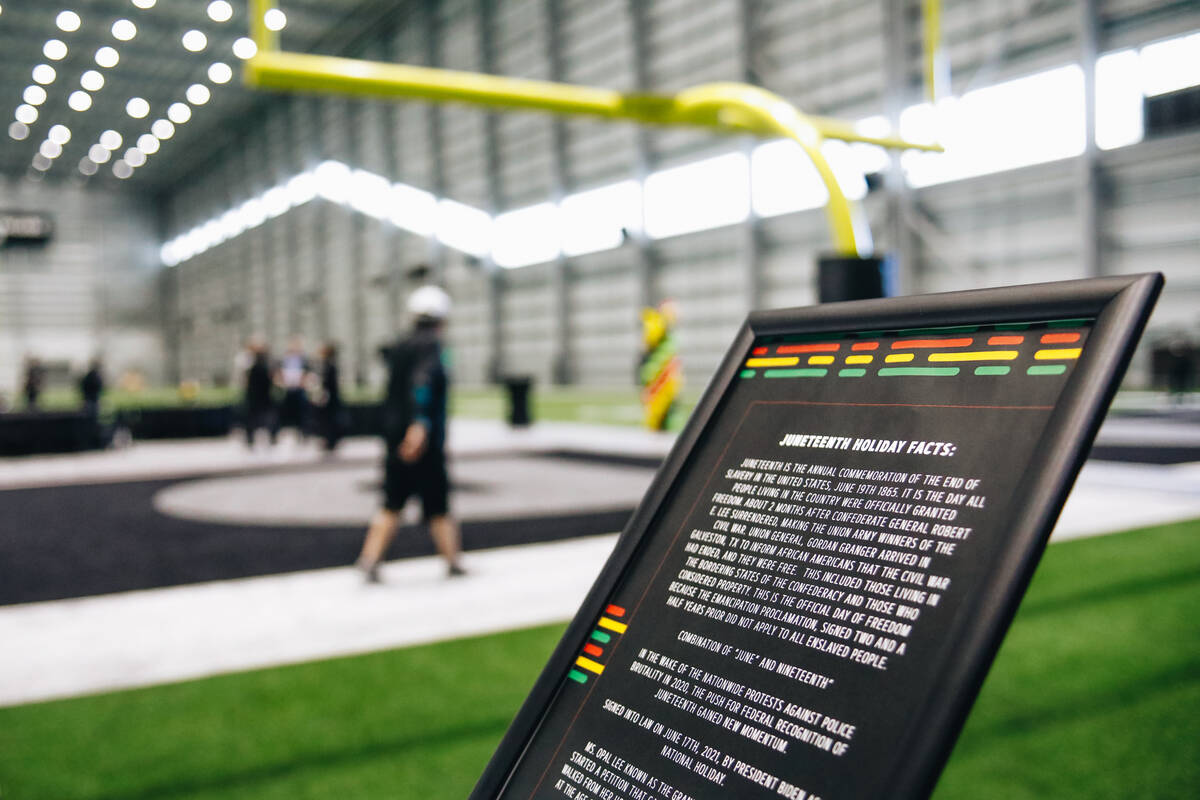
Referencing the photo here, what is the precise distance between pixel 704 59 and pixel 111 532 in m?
19.6

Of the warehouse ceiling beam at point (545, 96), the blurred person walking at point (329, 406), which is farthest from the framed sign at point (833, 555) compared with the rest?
the blurred person walking at point (329, 406)

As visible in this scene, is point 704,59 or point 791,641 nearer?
point 791,641

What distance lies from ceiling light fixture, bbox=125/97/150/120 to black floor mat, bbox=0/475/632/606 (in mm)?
3291

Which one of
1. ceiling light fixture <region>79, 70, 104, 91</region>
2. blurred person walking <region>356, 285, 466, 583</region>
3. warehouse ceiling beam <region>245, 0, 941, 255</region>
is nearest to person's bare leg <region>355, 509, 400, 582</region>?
blurred person walking <region>356, 285, 466, 583</region>

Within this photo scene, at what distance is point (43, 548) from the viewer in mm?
7320

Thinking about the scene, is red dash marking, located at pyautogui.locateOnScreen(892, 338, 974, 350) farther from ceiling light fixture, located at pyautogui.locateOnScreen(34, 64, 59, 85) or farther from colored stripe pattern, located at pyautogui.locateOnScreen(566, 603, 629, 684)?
ceiling light fixture, located at pyautogui.locateOnScreen(34, 64, 59, 85)

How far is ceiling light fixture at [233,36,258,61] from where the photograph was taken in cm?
516

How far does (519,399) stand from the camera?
1738 centimetres

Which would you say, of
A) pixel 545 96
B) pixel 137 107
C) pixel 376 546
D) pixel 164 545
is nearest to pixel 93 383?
pixel 164 545

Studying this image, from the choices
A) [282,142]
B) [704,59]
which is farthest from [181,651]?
[282,142]

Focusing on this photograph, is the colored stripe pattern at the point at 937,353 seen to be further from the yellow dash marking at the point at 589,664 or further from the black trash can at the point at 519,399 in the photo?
the black trash can at the point at 519,399

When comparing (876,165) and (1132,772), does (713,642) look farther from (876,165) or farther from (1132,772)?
(876,165)

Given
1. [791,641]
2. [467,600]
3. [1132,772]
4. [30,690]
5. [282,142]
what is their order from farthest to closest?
[282,142] → [467,600] → [30,690] → [1132,772] → [791,641]

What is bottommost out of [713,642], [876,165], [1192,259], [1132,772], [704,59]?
[1132,772]
